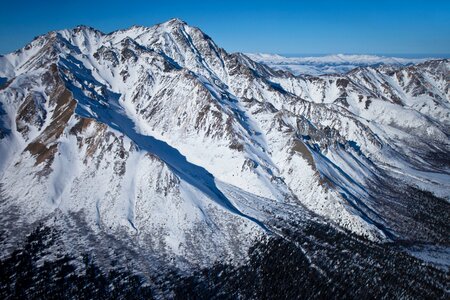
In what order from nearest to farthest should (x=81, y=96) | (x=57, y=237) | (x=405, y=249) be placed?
(x=57, y=237) → (x=405, y=249) → (x=81, y=96)

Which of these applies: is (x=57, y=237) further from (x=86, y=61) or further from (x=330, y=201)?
(x=86, y=61)

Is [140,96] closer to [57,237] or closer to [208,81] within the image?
[208,81]

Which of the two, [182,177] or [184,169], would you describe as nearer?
[182,177]

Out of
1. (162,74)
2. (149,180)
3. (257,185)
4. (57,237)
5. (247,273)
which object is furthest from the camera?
(162,74)

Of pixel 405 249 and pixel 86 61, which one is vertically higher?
pixel 86 61

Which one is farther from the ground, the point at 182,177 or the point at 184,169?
the point at 184,169

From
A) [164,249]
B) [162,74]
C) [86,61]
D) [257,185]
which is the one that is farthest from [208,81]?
[164,249]

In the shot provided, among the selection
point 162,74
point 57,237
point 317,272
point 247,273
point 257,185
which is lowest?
point 317,272

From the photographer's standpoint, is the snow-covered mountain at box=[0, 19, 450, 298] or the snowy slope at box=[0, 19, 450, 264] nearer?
the snow-covered mountain at box=[0, 19, 450, 298]

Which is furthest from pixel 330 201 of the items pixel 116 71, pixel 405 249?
pixel 116 71

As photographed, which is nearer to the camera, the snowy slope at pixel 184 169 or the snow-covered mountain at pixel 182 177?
the snow-covered mountain at pixel 182 177

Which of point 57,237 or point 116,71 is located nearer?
point 57,237
